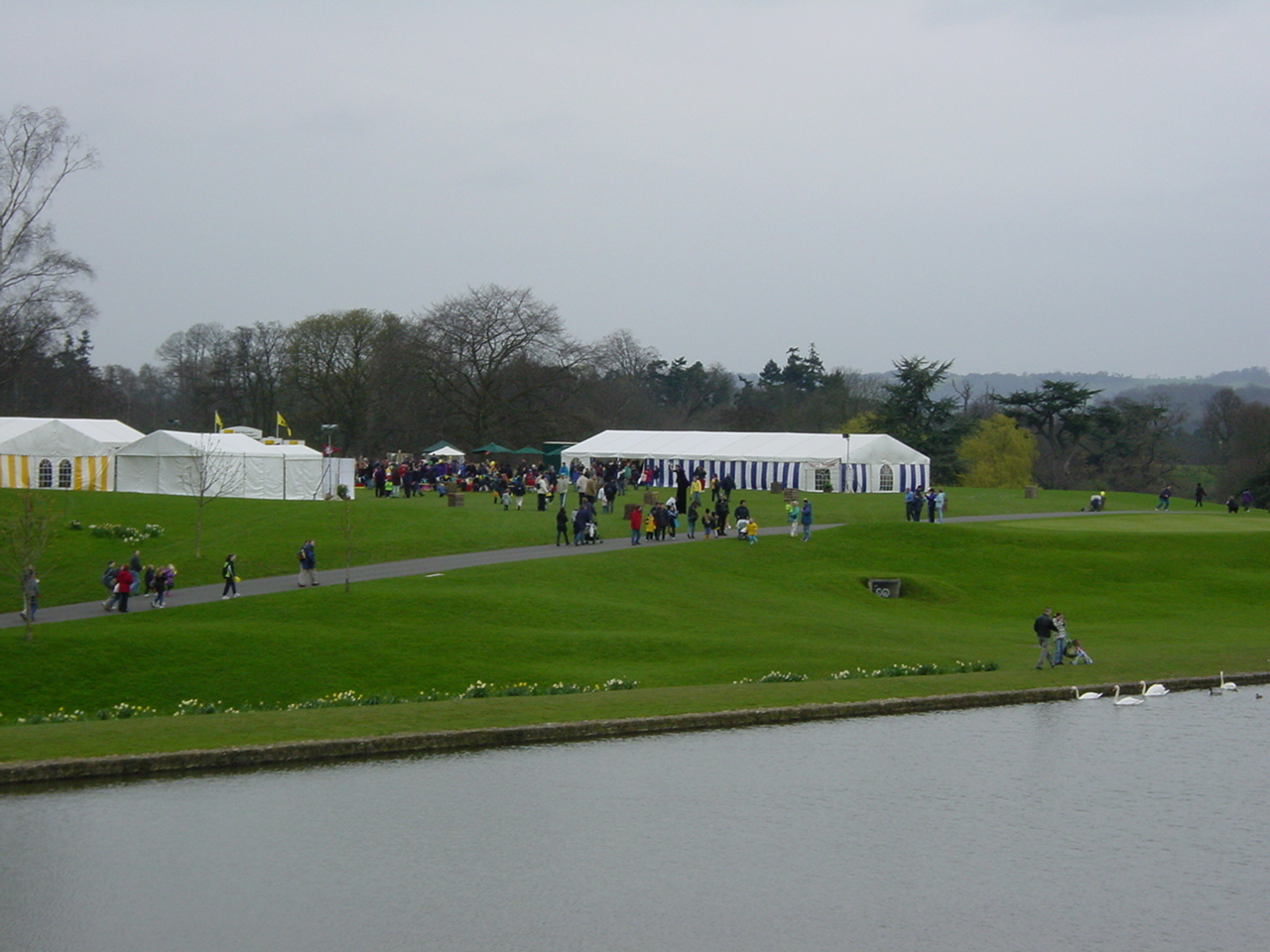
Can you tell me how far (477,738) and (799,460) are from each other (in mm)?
45468

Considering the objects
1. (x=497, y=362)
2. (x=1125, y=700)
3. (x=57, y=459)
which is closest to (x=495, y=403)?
(x=497, y=362)

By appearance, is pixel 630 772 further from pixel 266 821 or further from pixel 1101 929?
pixel 1101 929

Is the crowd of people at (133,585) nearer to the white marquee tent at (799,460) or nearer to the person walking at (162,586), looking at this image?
the person walking at (162,586)

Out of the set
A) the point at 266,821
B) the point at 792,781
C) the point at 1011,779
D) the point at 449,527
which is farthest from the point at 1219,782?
the point at 449,527

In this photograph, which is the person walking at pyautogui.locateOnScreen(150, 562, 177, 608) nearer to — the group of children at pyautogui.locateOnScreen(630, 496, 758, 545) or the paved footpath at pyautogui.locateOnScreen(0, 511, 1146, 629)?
the paved footpath at pyautogui.locateOnScreen(0, 511, 1146, 629)

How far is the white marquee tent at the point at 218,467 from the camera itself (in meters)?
46.6

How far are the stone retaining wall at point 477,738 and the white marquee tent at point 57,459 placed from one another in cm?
3760

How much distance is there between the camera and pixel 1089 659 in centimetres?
2500

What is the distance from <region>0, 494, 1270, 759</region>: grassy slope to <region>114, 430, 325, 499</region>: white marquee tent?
9351 mm

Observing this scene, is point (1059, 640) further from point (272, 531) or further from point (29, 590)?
point (272, 531)

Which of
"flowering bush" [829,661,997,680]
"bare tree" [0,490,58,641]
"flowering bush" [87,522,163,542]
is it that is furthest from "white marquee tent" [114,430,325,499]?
"flowering bush" [829,661,997,680]

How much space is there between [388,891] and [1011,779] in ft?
27.9

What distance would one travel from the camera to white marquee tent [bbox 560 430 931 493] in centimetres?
6128

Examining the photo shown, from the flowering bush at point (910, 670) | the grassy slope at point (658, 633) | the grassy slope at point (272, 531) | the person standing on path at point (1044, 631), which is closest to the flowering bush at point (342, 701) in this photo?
the grassy slope at point (658, 633)
